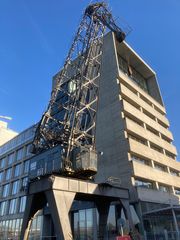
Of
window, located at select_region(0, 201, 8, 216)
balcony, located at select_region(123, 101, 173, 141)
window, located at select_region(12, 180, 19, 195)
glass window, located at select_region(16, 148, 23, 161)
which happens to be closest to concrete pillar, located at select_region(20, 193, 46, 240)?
balcony, located at select_region(123, 101, 173, 141)

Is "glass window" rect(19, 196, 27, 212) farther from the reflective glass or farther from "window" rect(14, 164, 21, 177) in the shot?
the reflective glass

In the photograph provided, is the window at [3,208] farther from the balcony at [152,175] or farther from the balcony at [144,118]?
the balcony at [144,118]

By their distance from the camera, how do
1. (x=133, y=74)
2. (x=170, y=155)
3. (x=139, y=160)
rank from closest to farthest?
(x=139, y=160), (x=170, y=155), (x=133, y=74)

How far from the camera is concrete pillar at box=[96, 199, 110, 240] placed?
25.1m

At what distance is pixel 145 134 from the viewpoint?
40.1 metres

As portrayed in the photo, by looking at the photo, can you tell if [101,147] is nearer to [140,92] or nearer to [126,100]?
[126,100]

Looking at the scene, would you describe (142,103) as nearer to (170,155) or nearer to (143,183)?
(170,155)

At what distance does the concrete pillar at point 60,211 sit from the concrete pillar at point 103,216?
23.6 feet

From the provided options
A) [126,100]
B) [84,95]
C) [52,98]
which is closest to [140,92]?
[126,100]

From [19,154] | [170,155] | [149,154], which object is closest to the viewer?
[149,154]

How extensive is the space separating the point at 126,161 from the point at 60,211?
52.2 ft

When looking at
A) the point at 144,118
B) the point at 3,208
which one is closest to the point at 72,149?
the point at 144,118

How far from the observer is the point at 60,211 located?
18375 mm

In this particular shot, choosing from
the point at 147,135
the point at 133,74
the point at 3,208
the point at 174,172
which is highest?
the point at 133,74
